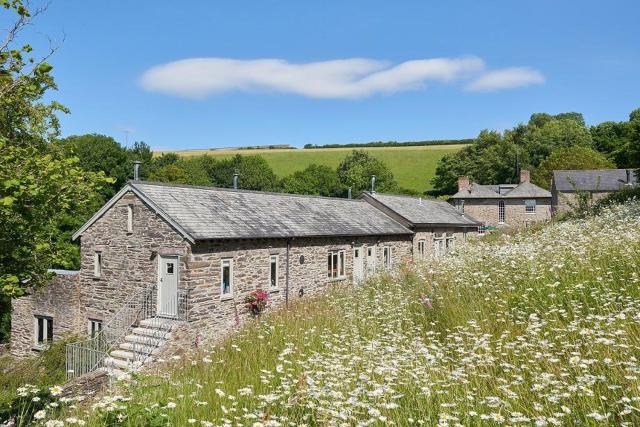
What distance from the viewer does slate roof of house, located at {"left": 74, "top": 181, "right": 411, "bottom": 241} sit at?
18.1 metres

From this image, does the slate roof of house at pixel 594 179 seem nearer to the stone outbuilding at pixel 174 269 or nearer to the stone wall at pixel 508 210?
the stone wall at pixel 508 210

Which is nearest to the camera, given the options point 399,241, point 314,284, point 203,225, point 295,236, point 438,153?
point 203,225

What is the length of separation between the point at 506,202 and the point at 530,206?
2.62m

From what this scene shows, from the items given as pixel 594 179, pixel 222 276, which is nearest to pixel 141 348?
pixel 222 276

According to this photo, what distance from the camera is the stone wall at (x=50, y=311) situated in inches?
821

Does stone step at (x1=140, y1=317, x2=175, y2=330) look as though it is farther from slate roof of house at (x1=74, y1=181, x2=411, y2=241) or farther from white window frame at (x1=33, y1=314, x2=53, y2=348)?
white window frame at (x1=33, y1=314, x2=53, y2=348)

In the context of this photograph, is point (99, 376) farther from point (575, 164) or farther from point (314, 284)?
point (575, 164)

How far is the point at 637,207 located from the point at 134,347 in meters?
16.7

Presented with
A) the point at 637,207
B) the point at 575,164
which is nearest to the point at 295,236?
the point at 637,207

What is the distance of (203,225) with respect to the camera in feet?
59.4

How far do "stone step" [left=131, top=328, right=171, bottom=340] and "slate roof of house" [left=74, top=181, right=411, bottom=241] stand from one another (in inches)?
134

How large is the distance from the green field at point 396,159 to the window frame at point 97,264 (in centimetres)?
6073

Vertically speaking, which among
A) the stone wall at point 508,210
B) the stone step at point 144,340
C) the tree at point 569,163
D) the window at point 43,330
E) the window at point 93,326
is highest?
the tree at point 569,163

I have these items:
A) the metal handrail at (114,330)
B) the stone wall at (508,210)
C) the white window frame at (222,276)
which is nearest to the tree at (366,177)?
the stone wall at (508,210)
